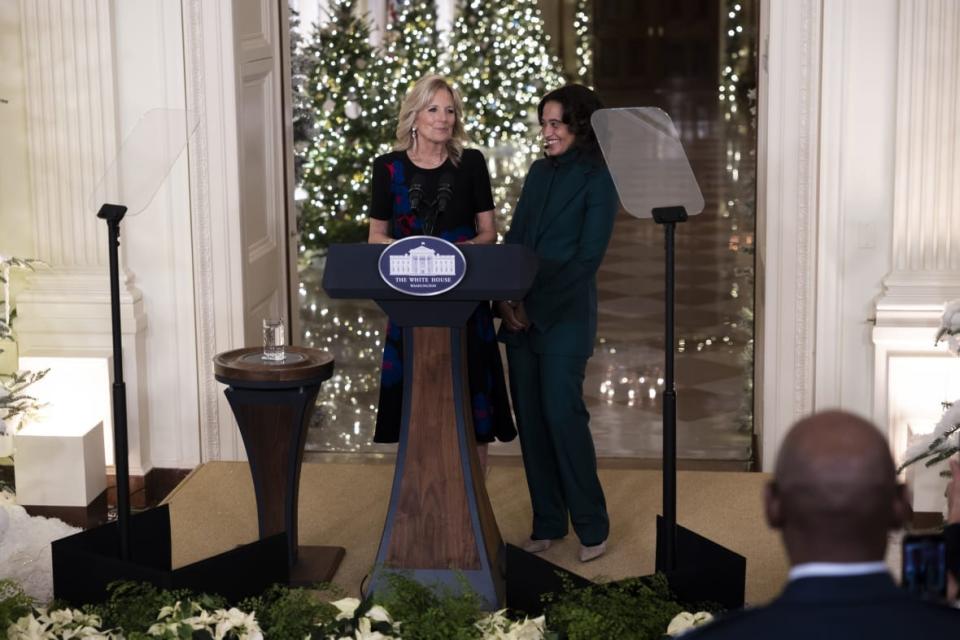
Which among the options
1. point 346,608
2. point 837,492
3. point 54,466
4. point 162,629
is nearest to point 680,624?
point 346,608

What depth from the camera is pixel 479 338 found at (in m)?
5.35

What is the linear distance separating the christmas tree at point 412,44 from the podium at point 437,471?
7446 millimetres

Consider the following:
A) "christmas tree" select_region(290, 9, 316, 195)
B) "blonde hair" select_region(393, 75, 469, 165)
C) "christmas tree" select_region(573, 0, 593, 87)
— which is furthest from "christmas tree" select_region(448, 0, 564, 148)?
"blonde hair" select_region(393, 75, 469, 165)

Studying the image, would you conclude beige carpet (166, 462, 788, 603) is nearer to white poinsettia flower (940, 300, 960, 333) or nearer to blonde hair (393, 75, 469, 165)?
white poinsettia flower (940, 300, 960, 333)

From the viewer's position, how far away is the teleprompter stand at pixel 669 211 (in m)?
4.27

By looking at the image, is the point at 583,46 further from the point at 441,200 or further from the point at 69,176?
the point at 441,200

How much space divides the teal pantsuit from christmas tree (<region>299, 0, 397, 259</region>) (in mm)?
6338

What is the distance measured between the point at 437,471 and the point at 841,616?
313 centimetres

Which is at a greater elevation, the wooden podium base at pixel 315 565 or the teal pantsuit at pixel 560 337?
the teal pantsuit at pixel 560 337

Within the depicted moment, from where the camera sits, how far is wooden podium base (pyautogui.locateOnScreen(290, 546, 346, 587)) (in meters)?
5.21

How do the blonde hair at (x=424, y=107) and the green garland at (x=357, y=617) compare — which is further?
the blonde hair at (x=424, y=107)

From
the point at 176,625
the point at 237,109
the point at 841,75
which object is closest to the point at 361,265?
the point at 176,625

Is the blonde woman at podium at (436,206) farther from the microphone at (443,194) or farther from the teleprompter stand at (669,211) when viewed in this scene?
the teleprompter stand at (669,211)

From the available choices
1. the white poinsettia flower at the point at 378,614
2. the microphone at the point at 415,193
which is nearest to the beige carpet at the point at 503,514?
the white poinsettia flower at the point at 378,614
